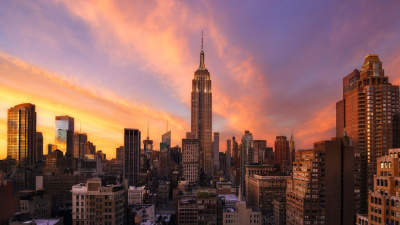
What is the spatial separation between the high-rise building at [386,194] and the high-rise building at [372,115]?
7301 centimetres

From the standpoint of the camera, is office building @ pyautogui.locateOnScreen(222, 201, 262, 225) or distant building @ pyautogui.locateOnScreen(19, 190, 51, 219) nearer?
distant building @ pyautogui.locateOnScreen(19, 190, 51, 219)

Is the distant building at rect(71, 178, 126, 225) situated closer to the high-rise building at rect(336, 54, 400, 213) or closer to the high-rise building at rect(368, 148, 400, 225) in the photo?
the high-rise building at rect(368, 148, 400, 225)

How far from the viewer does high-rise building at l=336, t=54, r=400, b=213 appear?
135m

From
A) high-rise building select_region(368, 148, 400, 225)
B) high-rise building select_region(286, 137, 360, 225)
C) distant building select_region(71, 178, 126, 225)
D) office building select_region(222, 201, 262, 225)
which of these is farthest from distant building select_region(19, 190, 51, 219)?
high-rise building select_region(368, 148, 400, 225)

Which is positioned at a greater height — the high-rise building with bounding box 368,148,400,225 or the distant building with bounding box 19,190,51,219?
the high-rise building with bounding box 368,148,400,225

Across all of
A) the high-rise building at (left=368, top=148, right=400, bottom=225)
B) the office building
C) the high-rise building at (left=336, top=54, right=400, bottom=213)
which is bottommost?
the office building

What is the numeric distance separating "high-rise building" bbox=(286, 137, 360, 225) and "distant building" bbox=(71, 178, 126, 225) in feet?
240

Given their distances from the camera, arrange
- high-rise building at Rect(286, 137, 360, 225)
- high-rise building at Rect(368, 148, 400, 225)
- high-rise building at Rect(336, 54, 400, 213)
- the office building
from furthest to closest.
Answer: the office building, high-rise building at Rect(336, 54, 400, 213), high-rise building at Rect(286, 137, 360, 225), high-rise building at Rect(368, 148, 400, 225)

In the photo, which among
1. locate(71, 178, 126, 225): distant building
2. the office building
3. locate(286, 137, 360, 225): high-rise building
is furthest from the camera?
the office building

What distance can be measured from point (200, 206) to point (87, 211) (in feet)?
200

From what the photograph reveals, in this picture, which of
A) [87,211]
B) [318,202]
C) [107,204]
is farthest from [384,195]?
[87,211]

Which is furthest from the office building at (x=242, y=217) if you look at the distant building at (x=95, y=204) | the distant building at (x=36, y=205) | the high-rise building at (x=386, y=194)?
the distant building at (x=36, y=205)

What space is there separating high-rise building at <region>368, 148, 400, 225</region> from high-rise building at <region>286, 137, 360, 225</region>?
4508cm

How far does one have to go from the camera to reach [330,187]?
113562 millimetres
